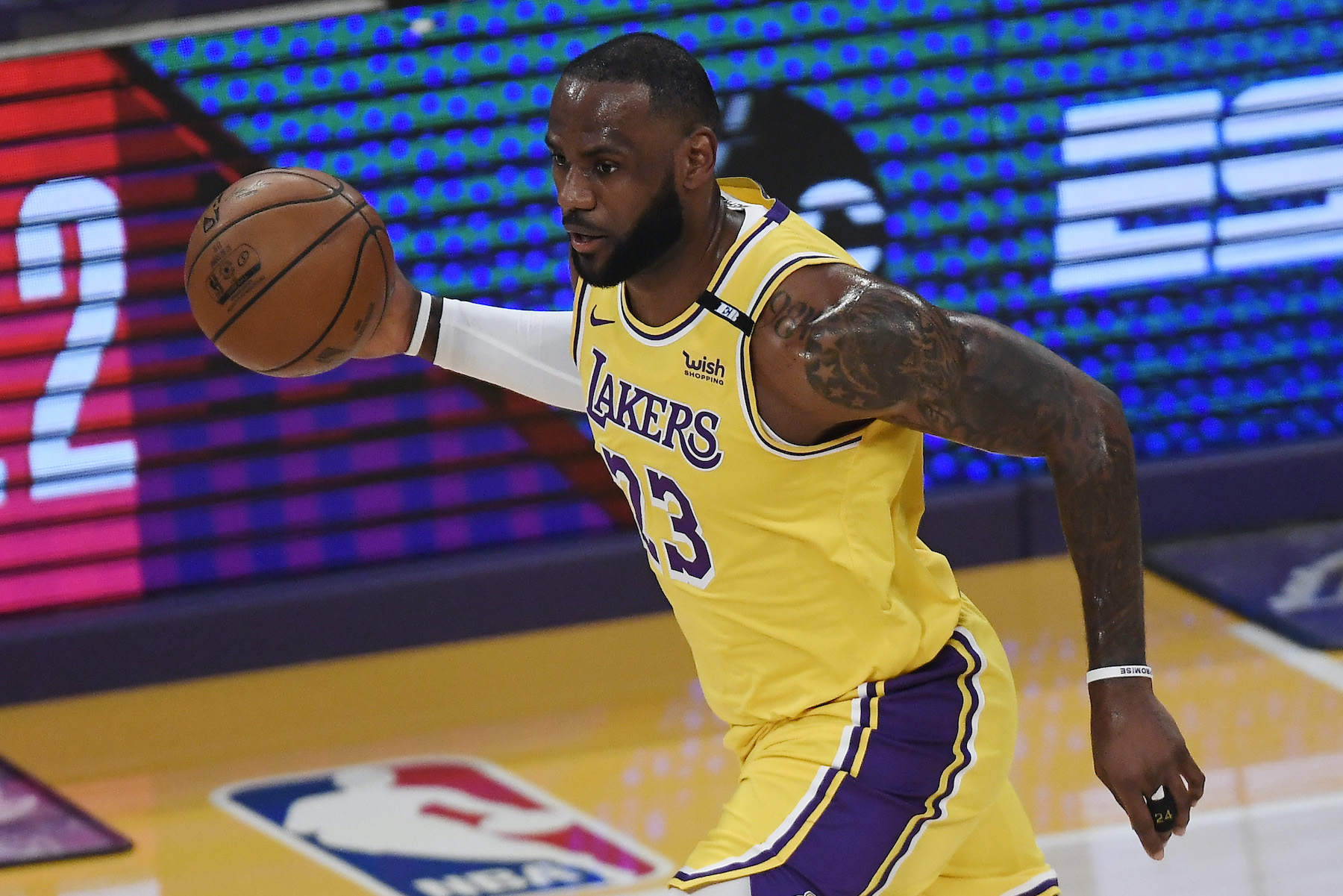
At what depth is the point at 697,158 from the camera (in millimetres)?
2729

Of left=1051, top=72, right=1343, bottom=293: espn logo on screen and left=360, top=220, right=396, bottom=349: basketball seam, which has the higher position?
left=1051, top=72, right=1343, bottom=293: espn logo on screen

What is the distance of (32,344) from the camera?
18.7 ft

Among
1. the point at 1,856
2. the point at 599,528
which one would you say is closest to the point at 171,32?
the point at 599,528

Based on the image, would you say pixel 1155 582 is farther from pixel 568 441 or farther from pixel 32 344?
pixel 32 344

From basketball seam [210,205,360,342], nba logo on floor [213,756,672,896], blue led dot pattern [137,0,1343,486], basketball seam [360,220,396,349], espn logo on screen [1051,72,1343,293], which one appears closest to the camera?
basketball seam [210,205,360,342]

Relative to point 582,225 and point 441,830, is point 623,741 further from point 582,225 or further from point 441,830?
point 582,225

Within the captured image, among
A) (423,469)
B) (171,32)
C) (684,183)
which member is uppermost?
(171,32)

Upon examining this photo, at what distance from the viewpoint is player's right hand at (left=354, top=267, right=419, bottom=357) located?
331 cm

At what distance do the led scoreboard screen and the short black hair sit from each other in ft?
10.4

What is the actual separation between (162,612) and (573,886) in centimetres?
206

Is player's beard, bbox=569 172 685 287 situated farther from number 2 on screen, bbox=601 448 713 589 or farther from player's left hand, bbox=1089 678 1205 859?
player's left hand, bbox=1089 678 1205 859

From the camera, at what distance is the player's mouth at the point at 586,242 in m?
2.70

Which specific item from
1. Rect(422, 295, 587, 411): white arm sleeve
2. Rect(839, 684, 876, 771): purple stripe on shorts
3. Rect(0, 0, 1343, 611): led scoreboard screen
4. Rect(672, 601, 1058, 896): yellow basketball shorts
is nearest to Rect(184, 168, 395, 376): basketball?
Rect(422, 295, 587, 411): white arm sleeve

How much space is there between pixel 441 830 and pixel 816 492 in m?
2.21
